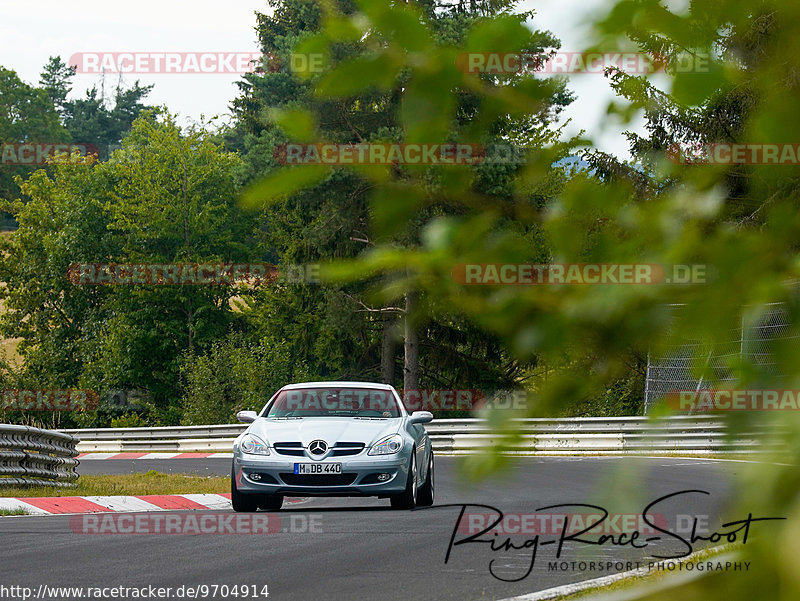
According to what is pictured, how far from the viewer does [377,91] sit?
151 centimetres

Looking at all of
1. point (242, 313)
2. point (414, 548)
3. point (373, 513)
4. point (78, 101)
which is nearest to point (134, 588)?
point (414, 548)

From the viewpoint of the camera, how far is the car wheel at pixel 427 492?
473 inches

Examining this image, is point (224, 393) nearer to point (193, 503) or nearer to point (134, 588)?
point (193, 503)

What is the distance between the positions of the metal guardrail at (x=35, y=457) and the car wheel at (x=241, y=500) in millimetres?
3386

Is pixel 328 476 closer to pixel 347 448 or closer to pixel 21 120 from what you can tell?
pixel 347 448

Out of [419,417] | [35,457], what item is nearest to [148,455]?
[35,457]

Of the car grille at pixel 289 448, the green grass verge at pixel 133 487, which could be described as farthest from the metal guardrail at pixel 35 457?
the car grille at pixel 289 448

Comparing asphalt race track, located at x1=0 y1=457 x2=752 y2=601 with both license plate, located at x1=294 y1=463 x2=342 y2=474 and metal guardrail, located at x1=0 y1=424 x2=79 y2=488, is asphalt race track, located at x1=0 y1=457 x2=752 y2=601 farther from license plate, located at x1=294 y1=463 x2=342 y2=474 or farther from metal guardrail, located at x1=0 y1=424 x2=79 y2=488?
metal guardrail, located at x1=0 y1=424 x2=79 y2=488

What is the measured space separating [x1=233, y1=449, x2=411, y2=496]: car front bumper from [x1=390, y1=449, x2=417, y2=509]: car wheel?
23 centimetres

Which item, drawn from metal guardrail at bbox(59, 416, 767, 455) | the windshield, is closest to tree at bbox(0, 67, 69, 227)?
metal guardrail at bbox(59, 416, 767, 455)

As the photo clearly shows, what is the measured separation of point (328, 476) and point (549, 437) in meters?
9.07

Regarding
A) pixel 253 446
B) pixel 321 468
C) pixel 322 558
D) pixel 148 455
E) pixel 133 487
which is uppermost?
pixel 253 446

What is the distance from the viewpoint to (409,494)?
37.5 ft

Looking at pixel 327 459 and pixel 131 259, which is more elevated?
pixel 131 259
